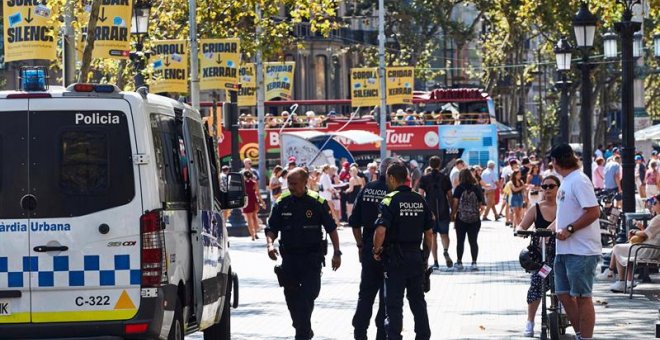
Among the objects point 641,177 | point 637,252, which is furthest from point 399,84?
point 637,252

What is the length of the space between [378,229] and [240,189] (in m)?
1.45

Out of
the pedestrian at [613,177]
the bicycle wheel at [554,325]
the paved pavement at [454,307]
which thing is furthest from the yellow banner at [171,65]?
the bicycle wheel at [554,325]

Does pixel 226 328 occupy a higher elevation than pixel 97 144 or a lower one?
lower

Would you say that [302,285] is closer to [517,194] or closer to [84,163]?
[84,163]

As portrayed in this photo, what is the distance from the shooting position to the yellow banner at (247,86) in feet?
140

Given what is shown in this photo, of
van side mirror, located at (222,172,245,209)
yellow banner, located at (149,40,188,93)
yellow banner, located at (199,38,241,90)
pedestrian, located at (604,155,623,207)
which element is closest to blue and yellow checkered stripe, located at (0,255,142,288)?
van side mirror, located at (222,172,245,209)

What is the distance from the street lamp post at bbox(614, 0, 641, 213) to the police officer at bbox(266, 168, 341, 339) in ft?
32.1

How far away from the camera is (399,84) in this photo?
49938mm

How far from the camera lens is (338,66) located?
87.4 m

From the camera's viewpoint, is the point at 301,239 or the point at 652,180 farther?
the point at 652,180

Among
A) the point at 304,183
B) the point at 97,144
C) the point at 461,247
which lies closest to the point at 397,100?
the point at 461,247

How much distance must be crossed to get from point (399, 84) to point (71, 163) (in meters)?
39.3

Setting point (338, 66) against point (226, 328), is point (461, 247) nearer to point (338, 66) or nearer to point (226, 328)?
point (226, 328)

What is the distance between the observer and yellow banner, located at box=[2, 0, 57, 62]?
67.4ft
